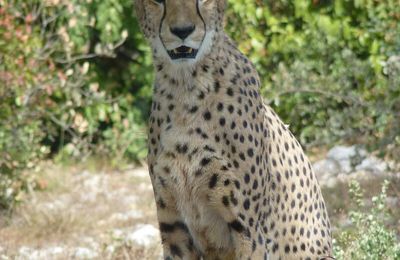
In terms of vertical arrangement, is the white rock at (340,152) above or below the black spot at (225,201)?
below

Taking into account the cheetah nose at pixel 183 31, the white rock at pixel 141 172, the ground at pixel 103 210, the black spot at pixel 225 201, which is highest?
the cheetah nose at pixel 183 31

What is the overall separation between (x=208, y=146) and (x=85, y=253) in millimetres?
2264

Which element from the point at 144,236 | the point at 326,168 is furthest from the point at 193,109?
the point at 326,168

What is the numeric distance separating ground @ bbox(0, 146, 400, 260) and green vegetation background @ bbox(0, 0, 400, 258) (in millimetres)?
199

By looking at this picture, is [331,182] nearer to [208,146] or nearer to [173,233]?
[173,233]

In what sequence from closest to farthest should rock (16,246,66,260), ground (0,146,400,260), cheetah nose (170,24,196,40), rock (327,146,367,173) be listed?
cheetah nose (170,24,196,40) < rock (16,246,66,260) < ground (0,146,400,260) < rock (327,146,367,173)

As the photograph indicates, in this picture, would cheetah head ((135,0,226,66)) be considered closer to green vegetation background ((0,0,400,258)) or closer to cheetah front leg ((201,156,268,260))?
cheetah front leg ((201,156,268,260))

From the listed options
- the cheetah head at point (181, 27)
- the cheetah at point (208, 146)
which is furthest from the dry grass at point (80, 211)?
the cheetah head at point (181, 27)

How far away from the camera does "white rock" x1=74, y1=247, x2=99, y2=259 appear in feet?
19.1

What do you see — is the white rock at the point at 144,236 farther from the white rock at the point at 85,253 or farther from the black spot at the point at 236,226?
the black spot at the point at 236,226

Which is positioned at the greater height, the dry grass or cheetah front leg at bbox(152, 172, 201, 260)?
cheetah front leg at bbox(152, 172, 201, 260)

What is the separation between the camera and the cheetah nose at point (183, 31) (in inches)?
143

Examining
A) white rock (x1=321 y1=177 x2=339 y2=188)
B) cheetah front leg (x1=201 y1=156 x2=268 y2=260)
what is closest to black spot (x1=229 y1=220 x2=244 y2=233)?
cheetah front leg (x1=201 y1=156 x2=268 y2=260)

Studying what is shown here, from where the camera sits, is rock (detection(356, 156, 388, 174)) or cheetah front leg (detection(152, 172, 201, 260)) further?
rock (detection(356, 156, 388, 174))
